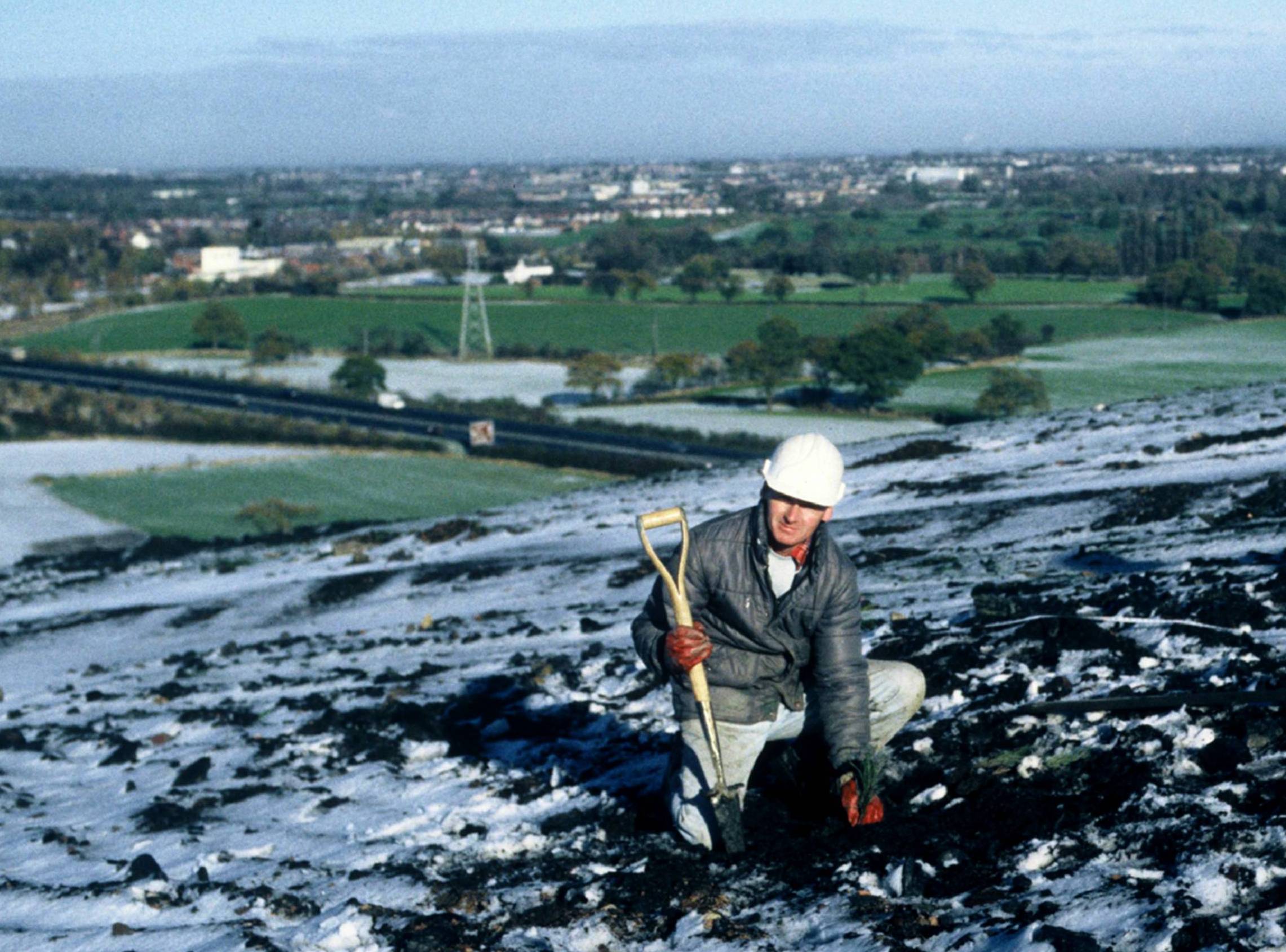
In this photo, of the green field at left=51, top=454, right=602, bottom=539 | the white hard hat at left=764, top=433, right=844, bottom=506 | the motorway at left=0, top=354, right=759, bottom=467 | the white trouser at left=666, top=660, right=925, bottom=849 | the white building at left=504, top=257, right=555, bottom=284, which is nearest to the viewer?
the white hard hat at left=764, top=433, right=844, bottom=506

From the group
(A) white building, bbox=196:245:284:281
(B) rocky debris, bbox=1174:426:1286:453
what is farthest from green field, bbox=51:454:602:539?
(A) white building, bbox=196:245:284:281

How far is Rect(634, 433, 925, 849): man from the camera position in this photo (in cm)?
662

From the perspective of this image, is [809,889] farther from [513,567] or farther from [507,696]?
[513,567]

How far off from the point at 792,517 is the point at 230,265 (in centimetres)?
16516

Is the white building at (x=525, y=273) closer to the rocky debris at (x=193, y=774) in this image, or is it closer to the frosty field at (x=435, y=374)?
the frosty field at (x=435, y=374)

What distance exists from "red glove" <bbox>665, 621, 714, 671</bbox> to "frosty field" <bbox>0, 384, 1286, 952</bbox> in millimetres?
984

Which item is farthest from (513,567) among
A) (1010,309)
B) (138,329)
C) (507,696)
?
(138,329)

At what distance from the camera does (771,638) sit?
6.98 metres

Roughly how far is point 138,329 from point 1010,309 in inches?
2789

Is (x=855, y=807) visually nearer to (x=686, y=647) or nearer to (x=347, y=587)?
(x=686, y=647)

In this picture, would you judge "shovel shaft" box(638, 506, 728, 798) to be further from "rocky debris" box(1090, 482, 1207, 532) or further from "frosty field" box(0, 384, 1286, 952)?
"rocky debris" box(1090, 482, 1207, 532)

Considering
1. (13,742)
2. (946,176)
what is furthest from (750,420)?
(946,176)

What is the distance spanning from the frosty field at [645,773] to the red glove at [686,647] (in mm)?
984

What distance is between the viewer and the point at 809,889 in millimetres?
6383
